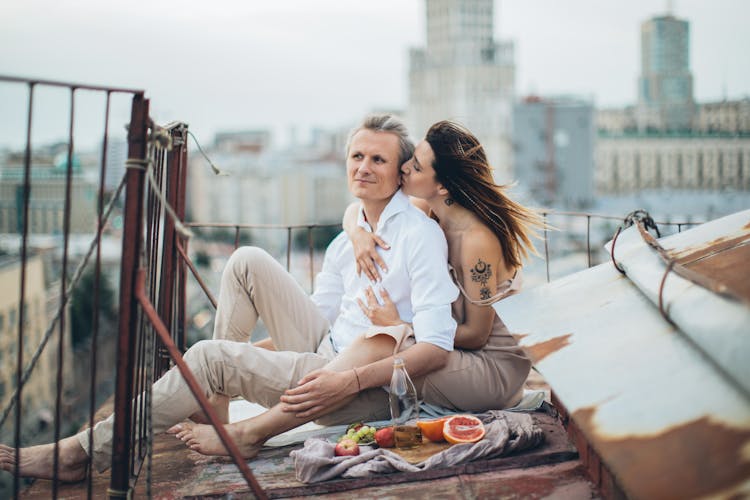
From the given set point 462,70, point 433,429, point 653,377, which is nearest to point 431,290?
point 433,429

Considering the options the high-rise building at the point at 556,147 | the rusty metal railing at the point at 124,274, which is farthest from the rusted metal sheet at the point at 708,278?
the high-rise building at the point at 556,147

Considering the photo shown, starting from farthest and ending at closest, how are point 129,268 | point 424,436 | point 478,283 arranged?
point 478,283 → point 424,436 → point 129,268

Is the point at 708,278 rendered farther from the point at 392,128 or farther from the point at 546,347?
the point at 392,128

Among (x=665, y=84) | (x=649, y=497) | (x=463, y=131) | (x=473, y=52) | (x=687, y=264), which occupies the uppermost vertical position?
(x=473, y=52)

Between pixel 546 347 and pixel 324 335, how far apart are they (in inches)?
47.2

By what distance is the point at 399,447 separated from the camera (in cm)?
265

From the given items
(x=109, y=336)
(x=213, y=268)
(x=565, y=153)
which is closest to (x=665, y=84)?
(x=565, y=153)

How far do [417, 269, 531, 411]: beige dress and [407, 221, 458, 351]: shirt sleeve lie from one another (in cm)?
10

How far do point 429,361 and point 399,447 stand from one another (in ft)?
1.03

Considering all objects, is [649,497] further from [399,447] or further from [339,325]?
[339,325]

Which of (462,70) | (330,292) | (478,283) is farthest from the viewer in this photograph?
(462,70)

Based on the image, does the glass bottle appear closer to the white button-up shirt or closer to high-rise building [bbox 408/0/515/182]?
the white button-up shirt

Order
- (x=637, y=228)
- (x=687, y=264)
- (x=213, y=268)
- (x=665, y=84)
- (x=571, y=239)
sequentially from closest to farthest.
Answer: (x=687, y=264)
(x=637, y=228)
(x=571, y=239)
(x=213, y=268)
(x=665, y=84)

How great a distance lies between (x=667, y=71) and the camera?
213 feet
